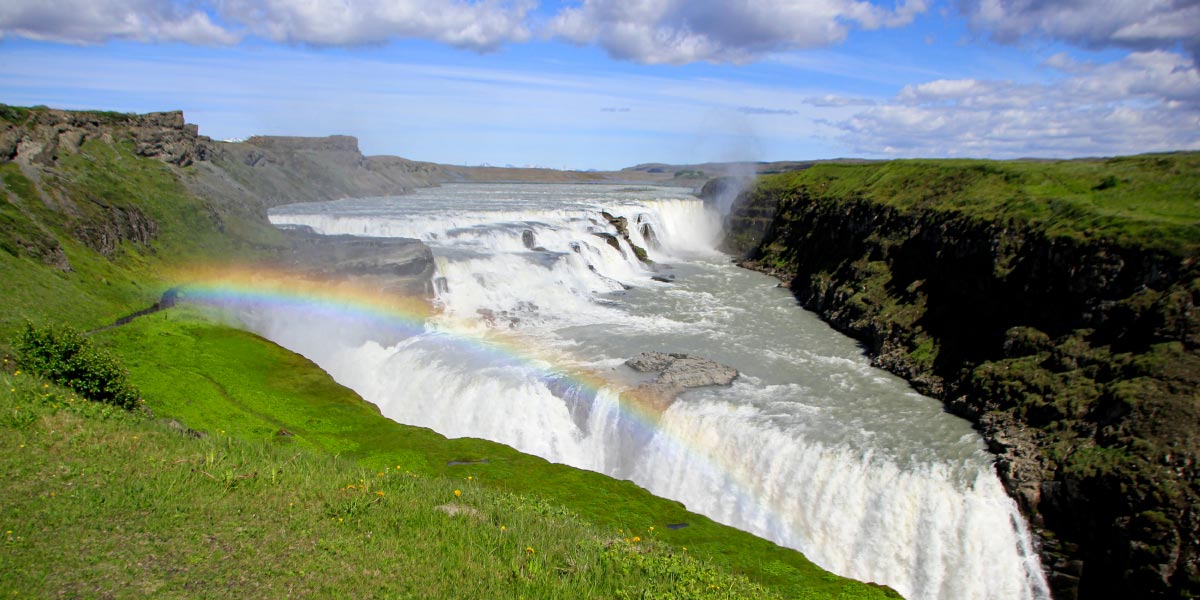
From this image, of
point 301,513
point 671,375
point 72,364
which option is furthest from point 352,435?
point 671,375

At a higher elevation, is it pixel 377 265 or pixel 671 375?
pixel 377 265

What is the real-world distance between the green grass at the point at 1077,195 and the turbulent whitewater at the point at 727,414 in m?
9.20

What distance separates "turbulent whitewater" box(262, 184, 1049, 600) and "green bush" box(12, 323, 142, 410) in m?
12.4

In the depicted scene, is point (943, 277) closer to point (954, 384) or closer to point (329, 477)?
point (954, 384)

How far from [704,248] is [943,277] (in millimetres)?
41767

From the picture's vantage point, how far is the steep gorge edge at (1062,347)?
59.9 ft

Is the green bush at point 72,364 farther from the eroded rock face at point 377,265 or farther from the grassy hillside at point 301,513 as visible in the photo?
the eroded rock face at point 377,265

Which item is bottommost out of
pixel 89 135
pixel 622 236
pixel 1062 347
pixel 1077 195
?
pixel 622 236

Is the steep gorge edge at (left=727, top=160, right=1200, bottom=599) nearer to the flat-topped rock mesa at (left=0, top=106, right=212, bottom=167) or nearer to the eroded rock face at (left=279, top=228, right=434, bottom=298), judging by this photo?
the eroded rock face at (left=279, top=228, right=434, bottom=298)

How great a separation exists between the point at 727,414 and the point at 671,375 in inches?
145

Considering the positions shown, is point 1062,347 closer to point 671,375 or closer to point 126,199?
point 671,375

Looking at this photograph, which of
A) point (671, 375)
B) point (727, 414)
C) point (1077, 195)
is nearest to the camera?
point (727, 414)

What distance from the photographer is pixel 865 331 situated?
119 ft

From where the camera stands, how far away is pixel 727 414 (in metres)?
25.7
